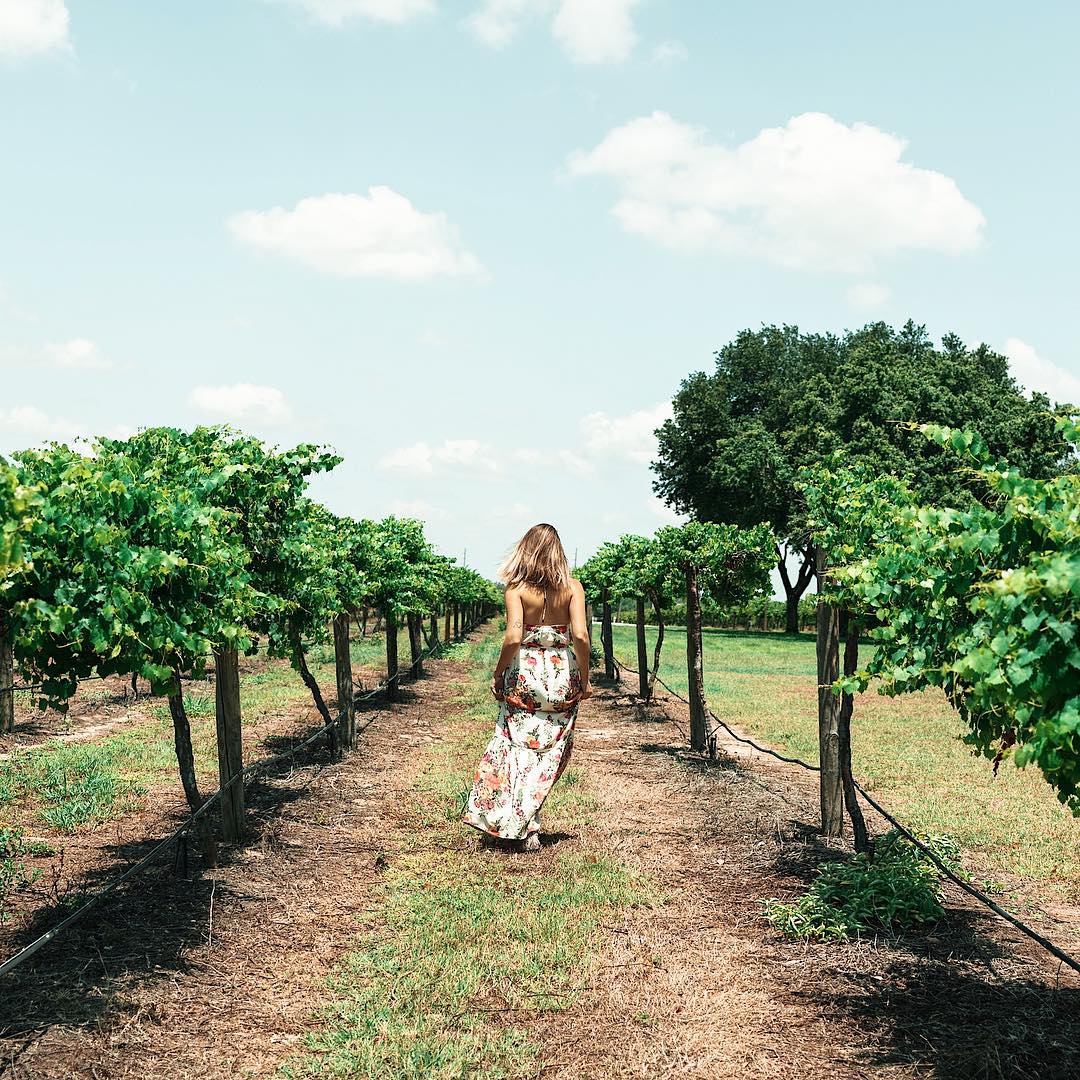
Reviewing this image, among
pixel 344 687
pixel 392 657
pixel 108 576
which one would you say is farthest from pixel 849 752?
pixel 392 657

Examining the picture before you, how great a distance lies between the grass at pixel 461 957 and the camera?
4188mm

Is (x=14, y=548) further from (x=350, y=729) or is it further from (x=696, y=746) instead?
(x=696, y=746)

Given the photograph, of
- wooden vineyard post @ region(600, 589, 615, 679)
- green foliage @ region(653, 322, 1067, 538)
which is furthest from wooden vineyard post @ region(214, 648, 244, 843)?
green foliage @ region(653, 322, 1067, 538)

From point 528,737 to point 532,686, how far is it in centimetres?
41

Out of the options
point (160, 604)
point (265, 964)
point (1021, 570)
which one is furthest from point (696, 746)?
point (1021, 570)

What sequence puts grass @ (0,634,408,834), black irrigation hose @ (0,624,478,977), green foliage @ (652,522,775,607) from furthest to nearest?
green foliage @ (652,522,775,607)
grass @ (0,634,408,834)
black irrigation hose @ (0,624,478,977)

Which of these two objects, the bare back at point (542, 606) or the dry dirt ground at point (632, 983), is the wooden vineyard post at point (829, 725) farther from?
the bare back at point (542, 606)

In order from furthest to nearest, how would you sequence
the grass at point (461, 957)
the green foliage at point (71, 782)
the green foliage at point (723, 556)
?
the green foliage at point (723, 556) → the green foliage at point (71, 782) → the grass at point (461, 957)

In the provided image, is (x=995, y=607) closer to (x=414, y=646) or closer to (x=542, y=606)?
(x=542, y=606)

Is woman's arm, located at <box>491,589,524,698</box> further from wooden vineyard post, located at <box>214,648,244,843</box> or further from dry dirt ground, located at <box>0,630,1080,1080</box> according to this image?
wooden vineyard post, located at <box>214,648,244,843</box>

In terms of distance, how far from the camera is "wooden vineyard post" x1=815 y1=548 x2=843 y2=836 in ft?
24.0

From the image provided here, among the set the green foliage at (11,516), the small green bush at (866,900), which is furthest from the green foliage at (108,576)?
the small green bush at (866,900)

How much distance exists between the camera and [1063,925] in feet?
20.1

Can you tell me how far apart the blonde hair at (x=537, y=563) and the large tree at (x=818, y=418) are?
1613 centimetres
